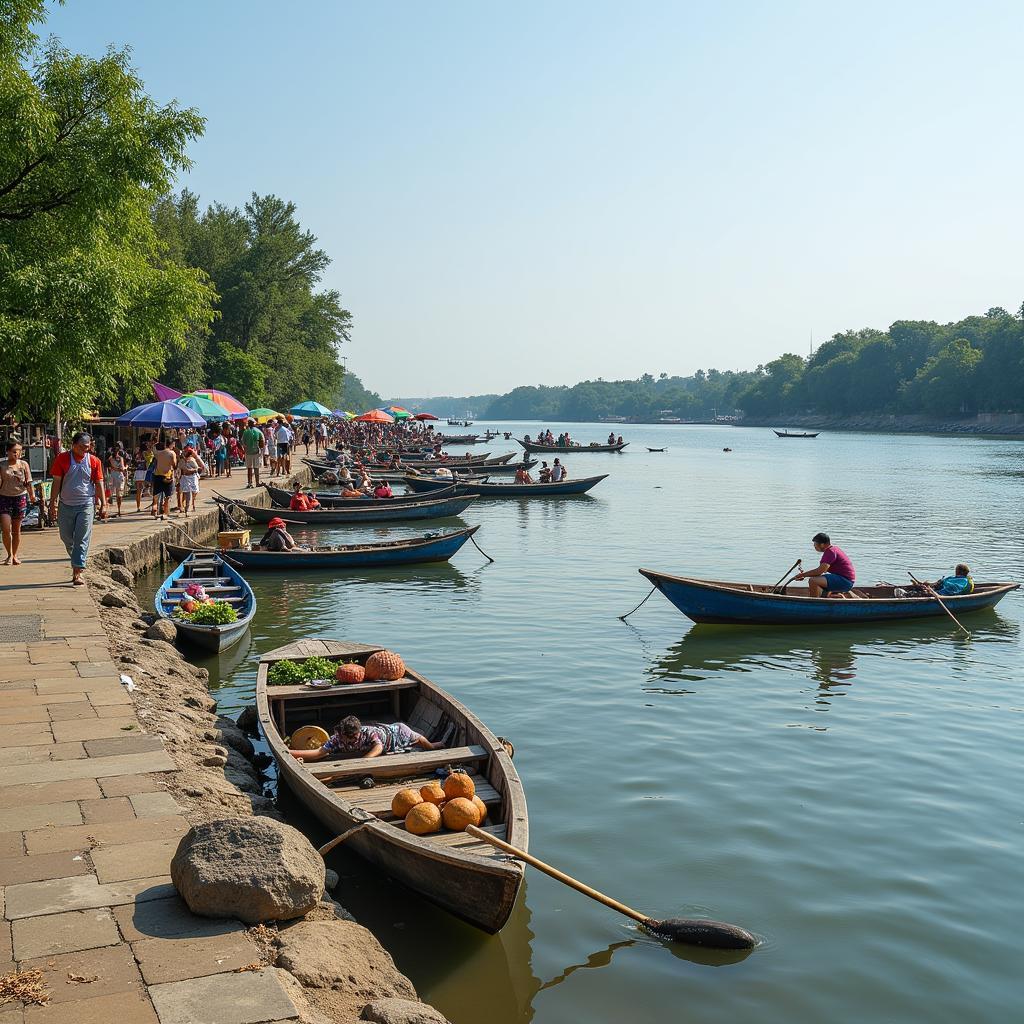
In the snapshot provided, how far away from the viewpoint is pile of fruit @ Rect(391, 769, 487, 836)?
6.95 m

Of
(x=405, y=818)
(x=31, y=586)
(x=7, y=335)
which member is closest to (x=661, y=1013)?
(x=405, y=818)

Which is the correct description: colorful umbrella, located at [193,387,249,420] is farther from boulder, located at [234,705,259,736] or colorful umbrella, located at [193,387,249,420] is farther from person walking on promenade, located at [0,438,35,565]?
boulder, located at [234,705,259,736]

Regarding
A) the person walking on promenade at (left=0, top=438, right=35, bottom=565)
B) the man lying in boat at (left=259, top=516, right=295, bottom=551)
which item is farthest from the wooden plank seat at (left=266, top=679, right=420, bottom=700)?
the man lying in boat at (left=259, top=516, right=295, bottom=551)

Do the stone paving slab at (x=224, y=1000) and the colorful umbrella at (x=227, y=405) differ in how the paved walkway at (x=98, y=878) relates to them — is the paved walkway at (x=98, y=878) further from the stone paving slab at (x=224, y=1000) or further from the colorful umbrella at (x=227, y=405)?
the colorful umbrella at (x=227, y=405)

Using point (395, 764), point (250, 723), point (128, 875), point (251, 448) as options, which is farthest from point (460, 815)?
point (251, 448)

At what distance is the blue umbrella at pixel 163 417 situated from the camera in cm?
2262

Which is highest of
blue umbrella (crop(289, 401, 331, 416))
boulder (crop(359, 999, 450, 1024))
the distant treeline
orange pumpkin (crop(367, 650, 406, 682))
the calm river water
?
the distant treeline

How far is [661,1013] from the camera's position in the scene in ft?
19.7

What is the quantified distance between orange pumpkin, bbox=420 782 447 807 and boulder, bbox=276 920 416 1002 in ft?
4.77

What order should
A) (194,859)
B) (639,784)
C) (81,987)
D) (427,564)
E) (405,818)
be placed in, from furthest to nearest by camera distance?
1. (427,564)
2. (639,784)
3. (405,818)
4. (194,859)
5. (81,987)

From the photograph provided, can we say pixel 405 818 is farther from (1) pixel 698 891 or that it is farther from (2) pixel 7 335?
(2) pixel 7 335

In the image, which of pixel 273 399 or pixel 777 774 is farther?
pixel 273 399

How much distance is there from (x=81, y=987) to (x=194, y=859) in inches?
32.5

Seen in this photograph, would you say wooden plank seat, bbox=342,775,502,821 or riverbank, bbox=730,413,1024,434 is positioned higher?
riverbank, bbox=730,413,1024,434
